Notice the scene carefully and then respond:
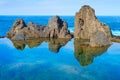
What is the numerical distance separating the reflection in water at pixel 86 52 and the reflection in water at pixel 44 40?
595 cm

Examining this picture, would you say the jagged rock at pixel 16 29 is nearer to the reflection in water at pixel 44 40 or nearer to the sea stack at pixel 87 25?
the reflection in water at pixel 44 40

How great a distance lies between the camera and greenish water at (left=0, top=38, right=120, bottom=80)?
48938mm

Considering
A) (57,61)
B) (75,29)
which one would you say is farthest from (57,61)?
(75,29)

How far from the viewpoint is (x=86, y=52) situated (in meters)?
68.3

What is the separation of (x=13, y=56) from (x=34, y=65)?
11511 mm

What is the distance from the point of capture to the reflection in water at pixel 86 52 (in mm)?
61825

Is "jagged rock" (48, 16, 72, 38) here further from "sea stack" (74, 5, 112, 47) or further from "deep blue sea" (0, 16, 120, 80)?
"deep blue sea" (0, 16, 120, 80)

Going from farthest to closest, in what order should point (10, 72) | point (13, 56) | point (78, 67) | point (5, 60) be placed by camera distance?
point (13, 56)
point (5, 60)
point (78, 67)
point (10, 72)

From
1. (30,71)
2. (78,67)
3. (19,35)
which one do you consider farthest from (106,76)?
(19,35)

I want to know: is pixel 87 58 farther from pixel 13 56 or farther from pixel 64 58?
pixel 13 56

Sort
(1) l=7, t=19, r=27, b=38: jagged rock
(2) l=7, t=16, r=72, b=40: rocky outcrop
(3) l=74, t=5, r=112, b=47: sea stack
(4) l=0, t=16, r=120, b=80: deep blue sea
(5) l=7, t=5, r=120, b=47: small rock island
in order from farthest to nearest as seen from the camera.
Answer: (1) l=7, t=19, r=27, b=38: jagged rock
(2) l=7, t=16, r=72, b=40: rocky outcrop
(5) l=7, t=5, r=120, b=47: small rock island
(3) l=74, t=5, r=112, b=47: sea stack
(4) l=0, t=16, r=120, b=80: deep blue sea

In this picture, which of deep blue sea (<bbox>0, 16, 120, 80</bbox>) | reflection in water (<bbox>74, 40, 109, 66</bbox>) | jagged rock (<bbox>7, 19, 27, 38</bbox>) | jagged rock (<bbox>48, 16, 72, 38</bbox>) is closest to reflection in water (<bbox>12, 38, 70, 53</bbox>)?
deep blue sea (<bbox>0, 16, 120, 80</bbox>)

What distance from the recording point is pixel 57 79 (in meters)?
46.1

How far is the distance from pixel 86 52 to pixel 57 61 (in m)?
10.7
